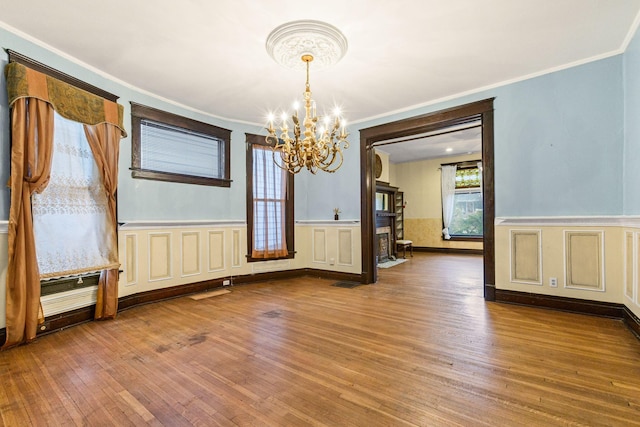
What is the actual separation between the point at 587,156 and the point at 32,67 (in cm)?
583

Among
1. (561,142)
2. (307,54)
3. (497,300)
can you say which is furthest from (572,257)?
(307,54)

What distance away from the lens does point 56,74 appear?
301cm

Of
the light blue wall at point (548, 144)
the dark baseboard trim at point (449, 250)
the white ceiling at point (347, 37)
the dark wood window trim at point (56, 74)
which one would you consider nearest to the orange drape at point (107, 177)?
the light blue wall at point (548, 144)

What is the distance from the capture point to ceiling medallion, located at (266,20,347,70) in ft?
8.39

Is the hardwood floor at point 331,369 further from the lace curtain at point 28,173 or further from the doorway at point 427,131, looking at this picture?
the doorway at point 427,131

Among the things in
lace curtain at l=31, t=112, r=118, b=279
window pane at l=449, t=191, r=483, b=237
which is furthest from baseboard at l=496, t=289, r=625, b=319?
window pane at l=449, t=191, r=483, b=237

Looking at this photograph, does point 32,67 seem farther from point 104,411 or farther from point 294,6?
point 104,411

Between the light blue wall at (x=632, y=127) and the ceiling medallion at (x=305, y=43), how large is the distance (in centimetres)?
274

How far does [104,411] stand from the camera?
1716mm

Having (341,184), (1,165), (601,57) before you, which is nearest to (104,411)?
(1,165)

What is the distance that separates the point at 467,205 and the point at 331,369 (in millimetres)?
8196

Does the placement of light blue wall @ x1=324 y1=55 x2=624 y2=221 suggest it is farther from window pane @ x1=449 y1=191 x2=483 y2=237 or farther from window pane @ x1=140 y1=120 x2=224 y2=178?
window pane @ x1=449 y1=191 x2=483 y2=237

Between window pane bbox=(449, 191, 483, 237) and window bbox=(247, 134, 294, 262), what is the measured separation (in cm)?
576

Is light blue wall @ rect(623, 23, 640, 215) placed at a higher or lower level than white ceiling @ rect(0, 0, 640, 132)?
lower
